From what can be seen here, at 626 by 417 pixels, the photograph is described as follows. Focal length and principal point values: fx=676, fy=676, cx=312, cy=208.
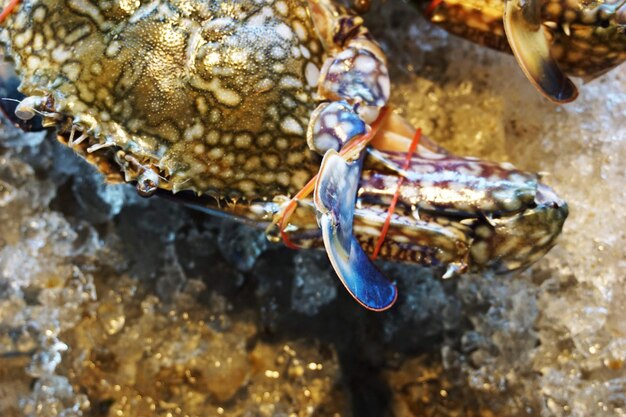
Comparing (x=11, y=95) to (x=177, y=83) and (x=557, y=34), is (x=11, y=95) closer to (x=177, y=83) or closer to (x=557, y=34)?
(x=177, y=83)

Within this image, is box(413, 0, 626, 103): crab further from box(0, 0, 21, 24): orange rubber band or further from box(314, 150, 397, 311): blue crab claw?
box(0, 0, 21, 24): orange rubber band

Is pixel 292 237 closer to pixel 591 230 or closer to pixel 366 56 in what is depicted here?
pixel 366 56

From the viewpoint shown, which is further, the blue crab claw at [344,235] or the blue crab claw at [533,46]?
the blue crab claw at [533,46]

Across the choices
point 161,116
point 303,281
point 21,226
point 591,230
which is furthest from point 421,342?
point 21,226

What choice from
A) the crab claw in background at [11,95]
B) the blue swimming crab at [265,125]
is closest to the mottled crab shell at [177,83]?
the blue swimming crab at [265,125]

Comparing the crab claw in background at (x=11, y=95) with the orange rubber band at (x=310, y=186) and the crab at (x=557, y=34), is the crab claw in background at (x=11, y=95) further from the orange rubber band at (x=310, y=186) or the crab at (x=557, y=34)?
the crab at (x=557, y=34)
